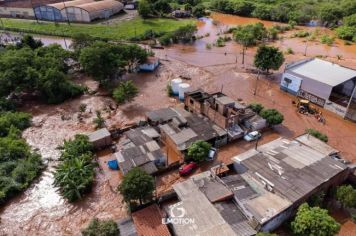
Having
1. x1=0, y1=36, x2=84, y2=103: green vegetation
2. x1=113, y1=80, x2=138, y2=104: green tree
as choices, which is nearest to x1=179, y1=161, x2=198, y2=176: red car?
x1=113, y1=80, x2=138, y2=104: green tree

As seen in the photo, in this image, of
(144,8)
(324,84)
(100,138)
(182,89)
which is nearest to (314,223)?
(100,138)

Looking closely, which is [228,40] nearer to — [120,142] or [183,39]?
[183,39]

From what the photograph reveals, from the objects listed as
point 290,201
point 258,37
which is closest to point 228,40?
point 258,37

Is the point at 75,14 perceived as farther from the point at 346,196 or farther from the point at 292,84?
the point at 346,196

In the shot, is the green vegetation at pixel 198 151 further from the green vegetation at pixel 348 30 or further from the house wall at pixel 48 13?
the house wall at pixel 48 13

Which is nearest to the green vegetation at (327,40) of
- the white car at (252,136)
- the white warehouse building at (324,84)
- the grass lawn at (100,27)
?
the white warehouse building at (324,84)

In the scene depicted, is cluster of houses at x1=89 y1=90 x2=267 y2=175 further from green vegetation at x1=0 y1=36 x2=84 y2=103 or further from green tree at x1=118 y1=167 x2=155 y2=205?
green vegetation at x1=0 y1=36 x2=84 y2=103
